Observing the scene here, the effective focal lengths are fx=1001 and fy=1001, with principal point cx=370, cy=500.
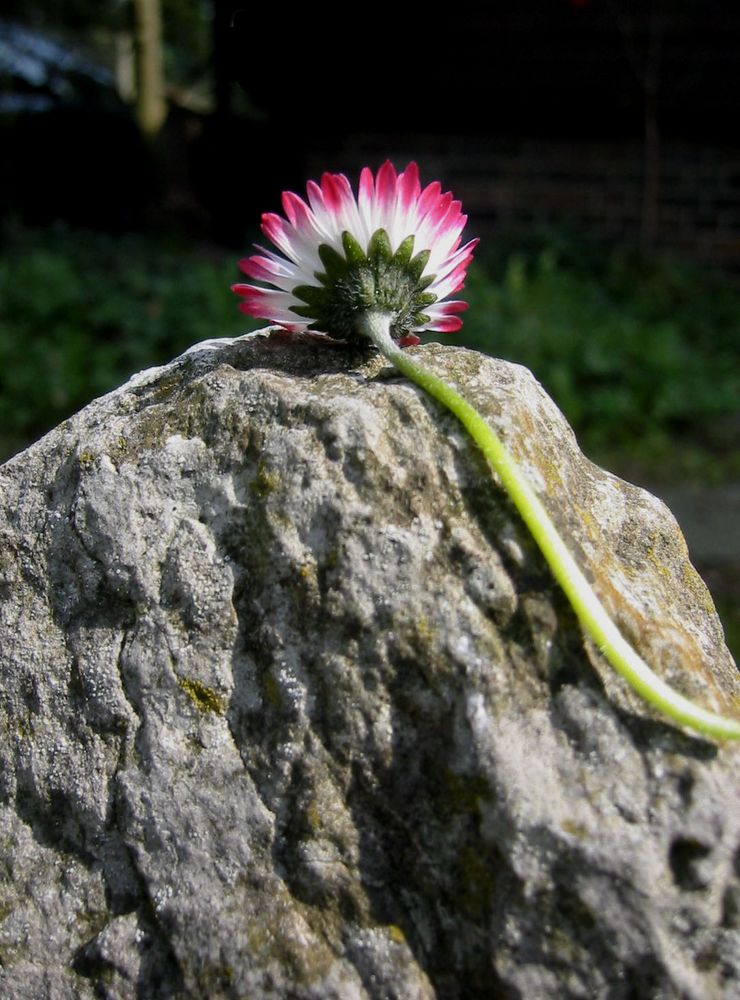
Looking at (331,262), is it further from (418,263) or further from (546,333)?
(546,333)

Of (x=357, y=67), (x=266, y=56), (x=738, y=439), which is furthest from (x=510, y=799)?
(x=357, y=67)

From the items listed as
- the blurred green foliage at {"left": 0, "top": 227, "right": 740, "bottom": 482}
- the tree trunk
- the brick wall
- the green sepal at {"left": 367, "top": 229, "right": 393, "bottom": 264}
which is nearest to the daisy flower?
the green sepal at {"left": 367, "top": 229, "right": 393, "bottom": 264}

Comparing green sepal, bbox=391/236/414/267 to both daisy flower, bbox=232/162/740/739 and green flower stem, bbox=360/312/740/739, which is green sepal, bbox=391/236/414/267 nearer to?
daisy flower, bbox=232/162/740/739

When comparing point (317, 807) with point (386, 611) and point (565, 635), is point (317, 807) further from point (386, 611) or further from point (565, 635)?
point (565, 635)

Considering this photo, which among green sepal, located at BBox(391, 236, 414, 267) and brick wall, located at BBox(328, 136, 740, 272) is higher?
brick wall, located at BBox(328, 136, 740, 272)

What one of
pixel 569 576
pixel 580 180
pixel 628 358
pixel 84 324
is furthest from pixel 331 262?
pixel 580 180

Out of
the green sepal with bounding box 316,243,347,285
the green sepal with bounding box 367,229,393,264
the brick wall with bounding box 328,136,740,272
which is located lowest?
the green sepal with bounding box 316,243,347,285

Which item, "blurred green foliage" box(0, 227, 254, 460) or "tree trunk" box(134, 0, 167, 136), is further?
"tree trunk" box(134, 0, 167, 136)
